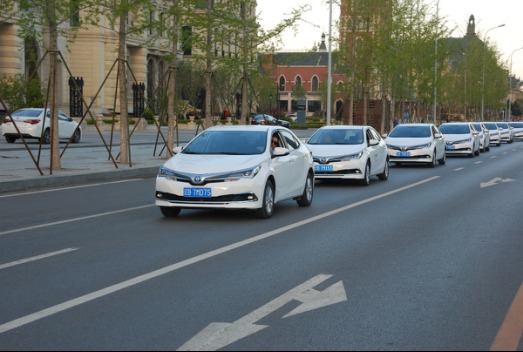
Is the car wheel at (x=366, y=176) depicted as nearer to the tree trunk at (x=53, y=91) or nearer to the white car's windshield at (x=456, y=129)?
the tree trunk at (x=53, y=91)

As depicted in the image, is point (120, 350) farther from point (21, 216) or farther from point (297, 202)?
point (297, 202)

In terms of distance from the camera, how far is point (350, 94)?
1929 inches

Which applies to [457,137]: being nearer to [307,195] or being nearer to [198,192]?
[307,195]

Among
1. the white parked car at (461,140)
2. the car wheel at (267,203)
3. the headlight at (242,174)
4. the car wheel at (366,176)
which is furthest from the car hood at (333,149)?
the white parked car at (461,140)

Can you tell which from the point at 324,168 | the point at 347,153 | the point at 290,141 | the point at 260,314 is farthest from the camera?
the point at 347,153

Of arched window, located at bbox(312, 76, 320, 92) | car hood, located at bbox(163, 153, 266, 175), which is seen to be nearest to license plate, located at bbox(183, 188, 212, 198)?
car hood, located at bbox(163, 153, 266, 175)

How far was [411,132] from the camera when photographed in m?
30.8

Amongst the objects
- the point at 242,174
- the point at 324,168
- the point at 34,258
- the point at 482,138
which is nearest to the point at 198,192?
the point at 242,174

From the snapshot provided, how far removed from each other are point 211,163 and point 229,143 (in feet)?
3.82

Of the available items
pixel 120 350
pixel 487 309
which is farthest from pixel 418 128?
pixel 120 350

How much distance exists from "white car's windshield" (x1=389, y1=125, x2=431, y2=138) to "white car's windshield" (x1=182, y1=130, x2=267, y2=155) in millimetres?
16443

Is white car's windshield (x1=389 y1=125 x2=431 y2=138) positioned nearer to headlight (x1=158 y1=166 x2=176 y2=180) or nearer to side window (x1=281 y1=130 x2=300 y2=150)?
side window (x1=281 y1=130 x2=300 y2=150)

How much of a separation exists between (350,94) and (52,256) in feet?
131

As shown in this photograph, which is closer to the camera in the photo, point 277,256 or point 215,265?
point 215,265
